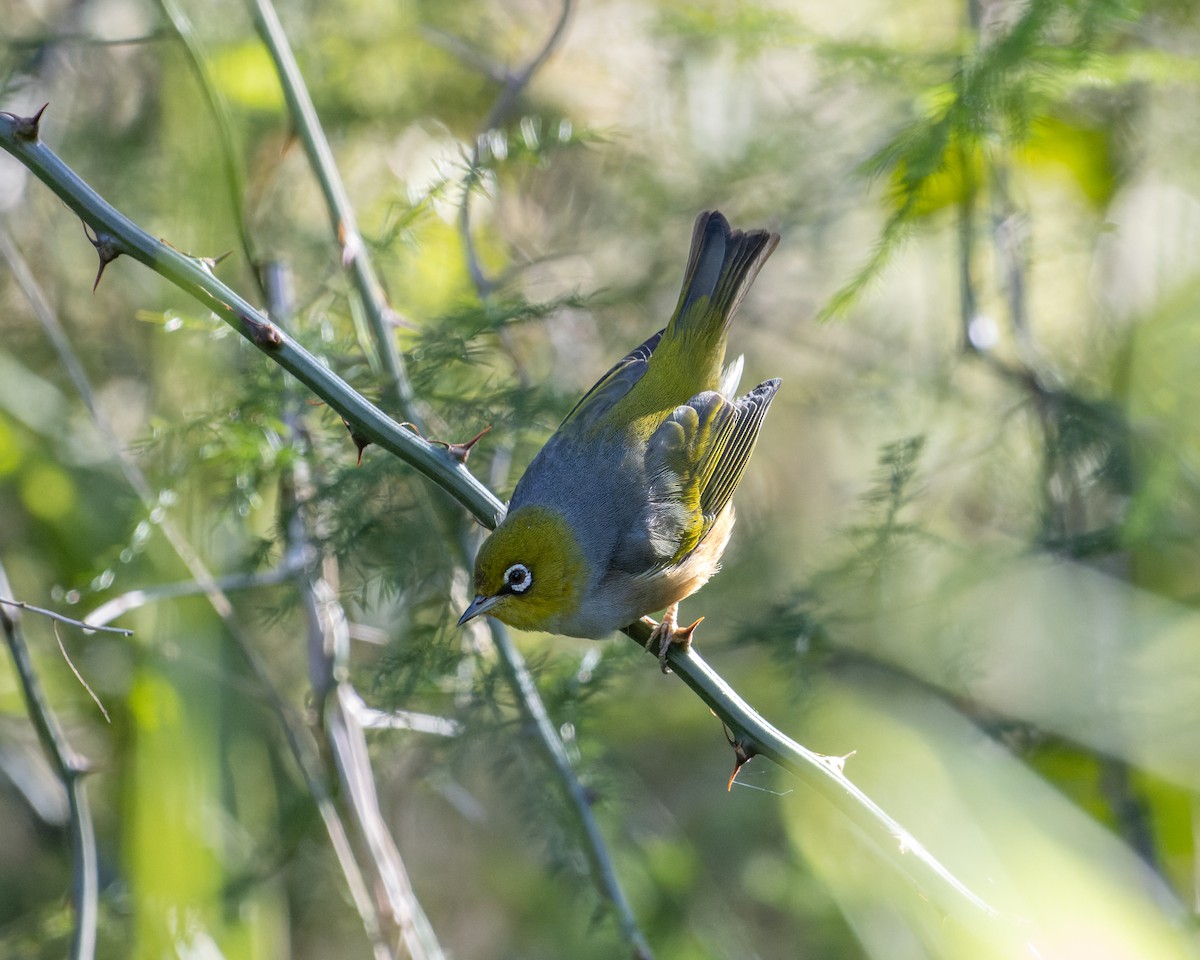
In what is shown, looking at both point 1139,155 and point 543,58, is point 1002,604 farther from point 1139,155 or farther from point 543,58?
point 543,58

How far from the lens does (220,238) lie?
2512 mm

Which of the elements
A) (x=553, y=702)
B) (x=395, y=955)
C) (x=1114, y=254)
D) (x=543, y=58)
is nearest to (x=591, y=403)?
(x=553, y=702)

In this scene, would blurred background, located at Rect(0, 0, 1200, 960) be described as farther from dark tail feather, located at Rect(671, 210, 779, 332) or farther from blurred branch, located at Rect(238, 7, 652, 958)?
dark tail feather, located at Rect(671, 210, 779, 332)

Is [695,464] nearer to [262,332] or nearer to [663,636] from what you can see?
[663,636]

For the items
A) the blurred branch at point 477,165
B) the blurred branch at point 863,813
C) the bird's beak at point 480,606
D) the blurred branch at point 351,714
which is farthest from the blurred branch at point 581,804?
the blurred branch at point 477,165

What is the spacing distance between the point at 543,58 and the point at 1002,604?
2203mm

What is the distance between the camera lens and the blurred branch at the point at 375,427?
1451 millimetres

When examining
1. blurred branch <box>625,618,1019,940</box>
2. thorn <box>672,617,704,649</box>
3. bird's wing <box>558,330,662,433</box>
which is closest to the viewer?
blurred branch <box>625,618,1019,940</box>

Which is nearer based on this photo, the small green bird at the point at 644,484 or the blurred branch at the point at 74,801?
the blurred branch at the point at 74,801

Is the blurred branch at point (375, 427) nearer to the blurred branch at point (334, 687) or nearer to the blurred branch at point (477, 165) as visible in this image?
the blurred branch at point (334, 687)

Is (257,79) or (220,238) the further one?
(257,79)

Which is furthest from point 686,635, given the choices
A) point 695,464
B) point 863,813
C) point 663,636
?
point 695,464

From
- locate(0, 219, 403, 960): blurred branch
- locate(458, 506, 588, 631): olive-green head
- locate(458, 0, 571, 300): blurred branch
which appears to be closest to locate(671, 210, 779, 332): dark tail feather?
locate(458, 0, 571, 300): blurred branch

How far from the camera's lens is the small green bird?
2.57 meters
